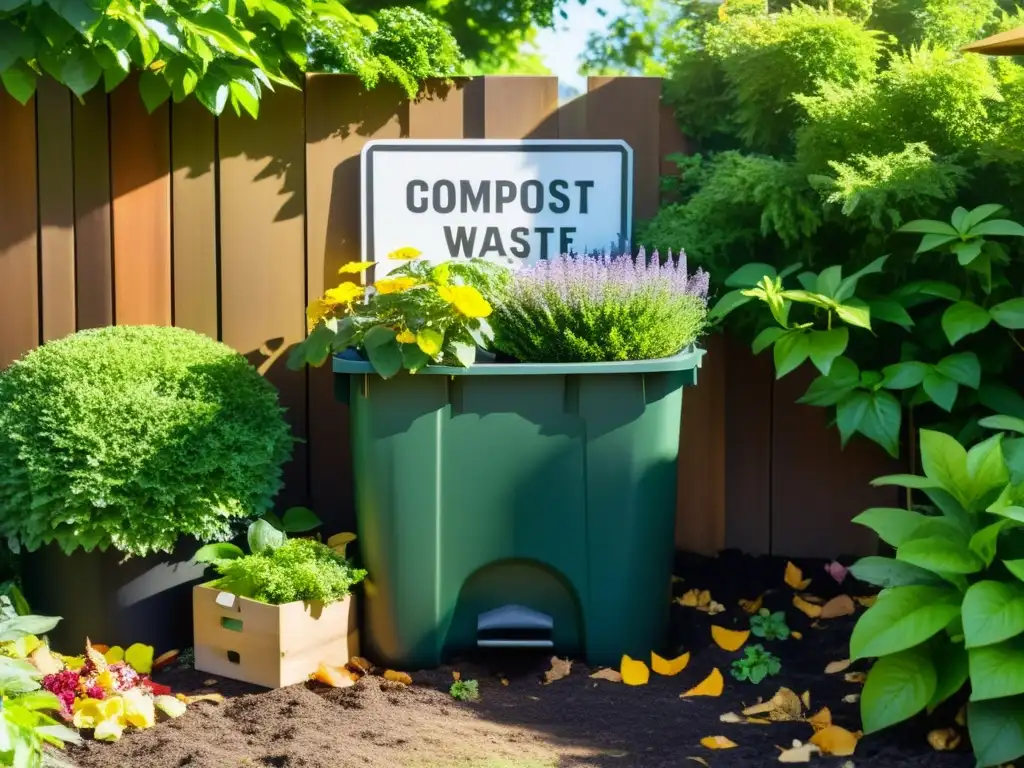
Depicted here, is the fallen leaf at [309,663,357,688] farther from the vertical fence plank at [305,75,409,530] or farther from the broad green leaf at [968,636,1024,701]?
the broad green leaf at [968,636,1024,701]

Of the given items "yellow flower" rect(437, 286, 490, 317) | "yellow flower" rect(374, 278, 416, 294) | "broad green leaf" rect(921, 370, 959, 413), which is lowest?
"broad green leaf" rect(921, 370, 959, 413)

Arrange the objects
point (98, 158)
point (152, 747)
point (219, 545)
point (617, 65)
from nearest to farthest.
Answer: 1. point (152, 747)
2. point (219, 545)
3. point (98, 158)
4. point (617, 65)

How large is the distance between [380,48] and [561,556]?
1834mm

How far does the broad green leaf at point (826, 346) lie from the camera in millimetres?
3067

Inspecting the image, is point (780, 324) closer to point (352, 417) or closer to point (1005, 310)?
point (1005, 310)

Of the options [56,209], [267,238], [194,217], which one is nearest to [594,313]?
[267,238]

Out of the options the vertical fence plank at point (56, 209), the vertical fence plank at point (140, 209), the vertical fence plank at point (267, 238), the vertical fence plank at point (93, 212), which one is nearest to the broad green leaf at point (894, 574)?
the vertical fence plank at point (267, 238)

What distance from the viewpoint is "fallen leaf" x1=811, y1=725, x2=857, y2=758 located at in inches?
102

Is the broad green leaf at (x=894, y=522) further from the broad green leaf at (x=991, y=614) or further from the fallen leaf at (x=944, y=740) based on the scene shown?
the fallen leaf at (x=944, y=740)

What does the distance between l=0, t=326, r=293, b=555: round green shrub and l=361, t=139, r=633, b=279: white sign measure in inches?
31.5

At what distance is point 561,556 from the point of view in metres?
3.18

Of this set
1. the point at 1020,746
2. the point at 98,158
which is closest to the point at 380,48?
the point at 98,158

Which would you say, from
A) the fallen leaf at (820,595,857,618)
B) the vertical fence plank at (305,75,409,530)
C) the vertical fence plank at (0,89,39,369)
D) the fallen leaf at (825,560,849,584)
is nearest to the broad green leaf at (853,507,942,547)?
the fallen leaf at (820,595,857,618)

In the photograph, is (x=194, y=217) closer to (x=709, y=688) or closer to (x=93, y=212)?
(x=93, y=212)
